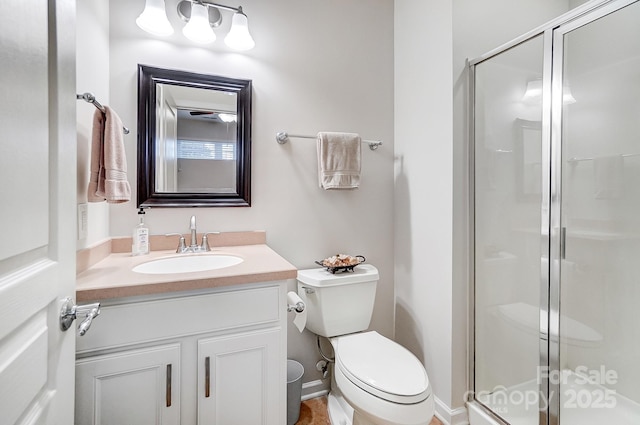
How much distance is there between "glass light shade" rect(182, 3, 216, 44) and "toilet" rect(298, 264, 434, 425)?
130 centimetres

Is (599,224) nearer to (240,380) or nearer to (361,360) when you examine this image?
(361,360)

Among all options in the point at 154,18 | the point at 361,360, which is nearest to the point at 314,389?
the point at 361,360

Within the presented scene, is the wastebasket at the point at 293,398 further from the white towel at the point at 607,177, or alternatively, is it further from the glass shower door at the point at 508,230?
the white towel at the point at 607,177

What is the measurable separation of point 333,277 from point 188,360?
Result: 0.76 metres

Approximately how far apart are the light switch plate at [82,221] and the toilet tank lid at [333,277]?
940mm

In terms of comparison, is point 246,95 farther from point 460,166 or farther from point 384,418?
point 384,418

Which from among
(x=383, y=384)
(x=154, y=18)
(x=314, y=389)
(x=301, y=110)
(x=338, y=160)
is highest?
(x=154, y=18)

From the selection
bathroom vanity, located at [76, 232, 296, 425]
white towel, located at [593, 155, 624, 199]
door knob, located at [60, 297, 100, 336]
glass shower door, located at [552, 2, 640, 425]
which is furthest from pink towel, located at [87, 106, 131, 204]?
white towel, located at [593, 155, 624, 199]

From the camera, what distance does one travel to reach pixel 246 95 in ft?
5.34

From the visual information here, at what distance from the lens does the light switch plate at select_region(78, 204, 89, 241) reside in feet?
3.55

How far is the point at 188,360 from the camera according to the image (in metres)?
1.03

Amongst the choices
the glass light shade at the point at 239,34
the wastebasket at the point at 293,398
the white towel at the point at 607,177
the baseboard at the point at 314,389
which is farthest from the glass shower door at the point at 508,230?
the glass light shade at the point at 239,34

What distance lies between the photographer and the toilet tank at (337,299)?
1.53m

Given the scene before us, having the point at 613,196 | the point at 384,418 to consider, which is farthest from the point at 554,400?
the point at 613,196
